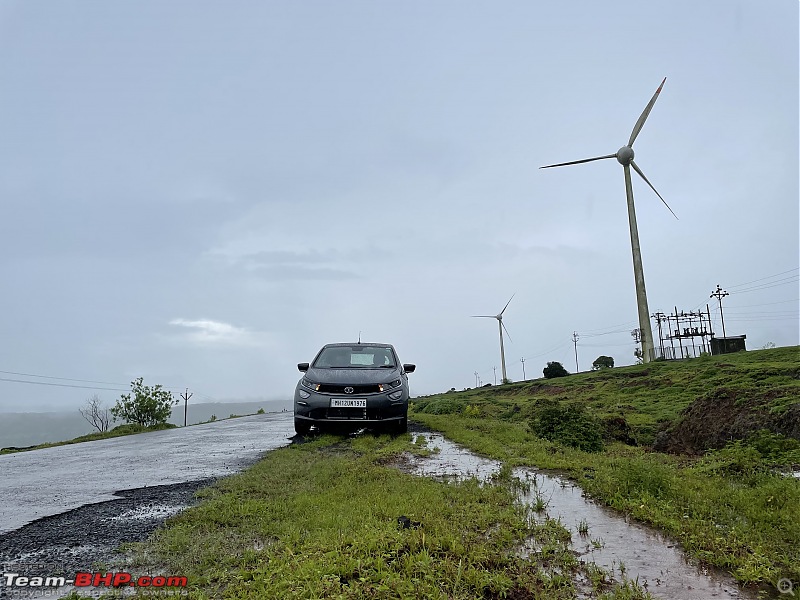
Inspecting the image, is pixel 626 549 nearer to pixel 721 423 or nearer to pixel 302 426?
pixel 302 426

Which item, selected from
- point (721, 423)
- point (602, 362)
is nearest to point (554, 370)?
point (602, 362)

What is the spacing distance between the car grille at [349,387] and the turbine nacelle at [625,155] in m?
34.0

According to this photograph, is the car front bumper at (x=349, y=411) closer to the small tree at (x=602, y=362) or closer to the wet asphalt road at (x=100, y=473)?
the wet asphalt road at (x=100, y=473)

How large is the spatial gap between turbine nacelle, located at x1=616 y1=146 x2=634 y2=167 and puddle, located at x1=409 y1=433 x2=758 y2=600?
119 ft

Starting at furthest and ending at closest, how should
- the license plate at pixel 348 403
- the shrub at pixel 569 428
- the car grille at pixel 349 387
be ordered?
1. the car grille at pixel 349 387
2. the license plate at pixel 348 403
3. the shrub at pixel 569 428

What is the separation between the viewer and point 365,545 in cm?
275

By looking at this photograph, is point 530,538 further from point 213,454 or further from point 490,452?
point 213,454

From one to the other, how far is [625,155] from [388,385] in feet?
111

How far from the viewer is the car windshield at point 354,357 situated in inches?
379

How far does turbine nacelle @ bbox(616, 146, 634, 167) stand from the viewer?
3562 cm

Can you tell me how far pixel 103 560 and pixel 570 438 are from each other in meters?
6.60

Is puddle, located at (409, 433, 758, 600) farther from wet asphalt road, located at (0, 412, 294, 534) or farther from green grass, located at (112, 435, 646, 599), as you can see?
wet asphalt road, located at (0, 412, 294, 534)

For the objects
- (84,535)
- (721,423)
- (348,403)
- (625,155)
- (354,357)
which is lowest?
(84,535)

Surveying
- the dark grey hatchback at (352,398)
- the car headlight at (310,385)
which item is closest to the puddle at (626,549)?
the dark grey hatchback at (352,398)
